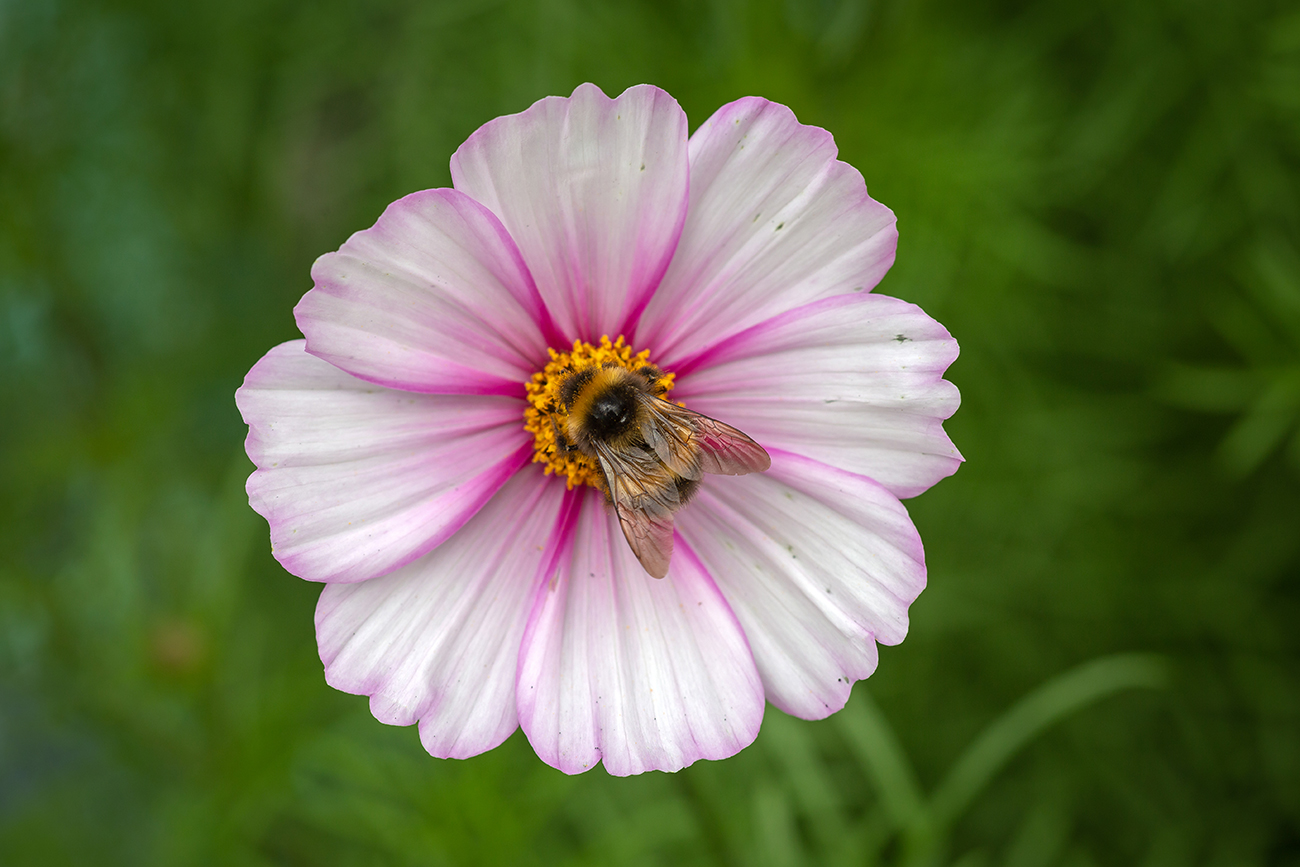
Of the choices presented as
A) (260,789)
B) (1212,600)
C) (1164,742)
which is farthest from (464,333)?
(1164,742)

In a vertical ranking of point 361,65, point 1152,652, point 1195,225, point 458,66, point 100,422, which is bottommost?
point 1152,652

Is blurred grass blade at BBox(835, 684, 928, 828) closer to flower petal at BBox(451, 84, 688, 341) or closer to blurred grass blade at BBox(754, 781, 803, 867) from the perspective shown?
blurred grass blade at BBox(754, 781, 803, 867)

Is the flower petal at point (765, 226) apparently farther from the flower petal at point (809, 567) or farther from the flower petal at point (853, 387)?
the flower petal at point (809, 567)

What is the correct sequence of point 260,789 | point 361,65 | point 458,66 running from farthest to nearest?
point 361,65 < point 458,66 < point 260,789

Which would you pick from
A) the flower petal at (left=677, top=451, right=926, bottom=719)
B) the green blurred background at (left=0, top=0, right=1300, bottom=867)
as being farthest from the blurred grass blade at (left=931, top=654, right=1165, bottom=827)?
the flower petal at (left=677, top=451, right=926, bottom=719)

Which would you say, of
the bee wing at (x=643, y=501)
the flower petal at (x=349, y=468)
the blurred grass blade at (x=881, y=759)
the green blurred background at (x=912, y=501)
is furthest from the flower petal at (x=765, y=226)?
the green blurred background at (x=912, y=501)

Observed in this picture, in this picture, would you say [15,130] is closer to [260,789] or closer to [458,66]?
[458,66]

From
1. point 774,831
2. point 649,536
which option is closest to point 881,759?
point 774,831

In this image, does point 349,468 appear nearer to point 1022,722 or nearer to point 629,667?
point 629,667
